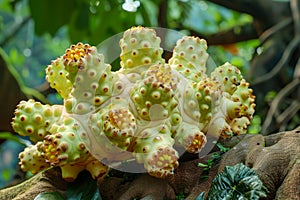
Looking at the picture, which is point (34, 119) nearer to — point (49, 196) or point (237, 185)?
point (49, 196)

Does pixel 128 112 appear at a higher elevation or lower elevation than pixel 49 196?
higher

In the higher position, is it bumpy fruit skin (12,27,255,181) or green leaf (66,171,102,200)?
bumpy fruit skin (12,27,255,181)

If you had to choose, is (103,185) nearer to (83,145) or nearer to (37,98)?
(83,145)

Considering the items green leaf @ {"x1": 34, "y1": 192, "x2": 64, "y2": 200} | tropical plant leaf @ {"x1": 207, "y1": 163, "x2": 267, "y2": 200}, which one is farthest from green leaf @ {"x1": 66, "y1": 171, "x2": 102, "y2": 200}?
tropical plant leaf @ {"x1": 207, "y1": 163, "x2": 267, "y2": 200}

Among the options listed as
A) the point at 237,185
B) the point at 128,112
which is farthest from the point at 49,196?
the point at 237,185

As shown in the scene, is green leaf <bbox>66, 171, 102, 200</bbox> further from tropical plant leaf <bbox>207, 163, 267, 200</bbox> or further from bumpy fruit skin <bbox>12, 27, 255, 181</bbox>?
tropical plant leaf <bbox>207, 163, 267, 200</bbox>

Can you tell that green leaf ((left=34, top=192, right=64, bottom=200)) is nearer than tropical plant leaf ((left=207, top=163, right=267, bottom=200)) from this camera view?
No

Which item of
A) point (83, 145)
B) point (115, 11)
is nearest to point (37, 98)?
point (115, 11)
